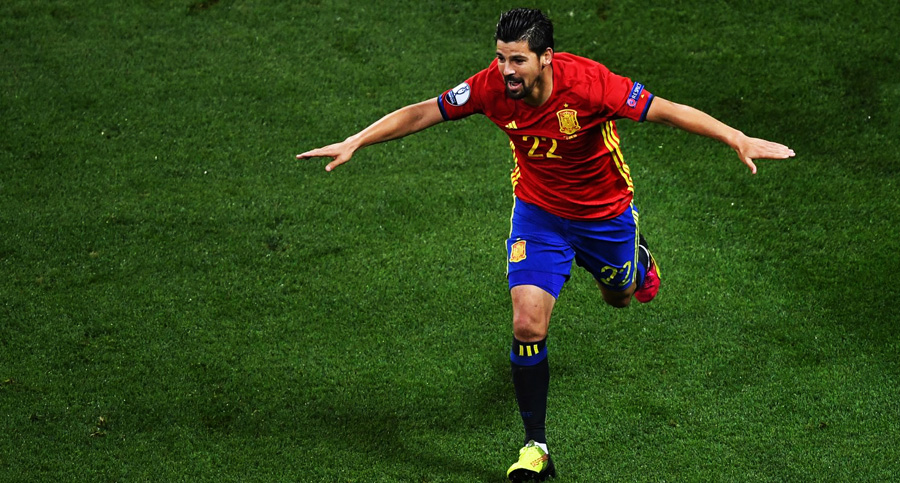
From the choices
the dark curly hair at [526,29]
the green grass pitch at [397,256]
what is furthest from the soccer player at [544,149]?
the green grass pitch at [397,256]

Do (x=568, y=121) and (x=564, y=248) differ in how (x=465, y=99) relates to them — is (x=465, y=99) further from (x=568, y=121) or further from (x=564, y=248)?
(x=564, y=248)

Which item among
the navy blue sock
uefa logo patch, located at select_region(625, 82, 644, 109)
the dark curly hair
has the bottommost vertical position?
the navy blue sock

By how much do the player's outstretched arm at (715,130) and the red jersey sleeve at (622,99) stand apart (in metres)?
0.05

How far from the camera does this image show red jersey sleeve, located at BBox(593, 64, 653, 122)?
4930 millimetres

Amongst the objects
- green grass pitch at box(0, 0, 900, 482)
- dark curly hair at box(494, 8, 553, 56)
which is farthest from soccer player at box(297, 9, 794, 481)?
green grass pitch at box(0, 0, 900, 482)

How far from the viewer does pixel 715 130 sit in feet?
15.7

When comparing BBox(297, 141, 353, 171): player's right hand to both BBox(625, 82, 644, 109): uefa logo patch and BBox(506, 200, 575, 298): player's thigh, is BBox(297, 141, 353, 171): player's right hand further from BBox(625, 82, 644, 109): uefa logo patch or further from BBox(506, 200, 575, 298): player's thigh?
BBox(625, 82, 644, 109): uefa logo patch

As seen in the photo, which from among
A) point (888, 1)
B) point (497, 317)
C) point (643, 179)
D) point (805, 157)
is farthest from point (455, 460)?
point (888, 1)

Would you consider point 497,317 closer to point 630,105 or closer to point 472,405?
point 472,405

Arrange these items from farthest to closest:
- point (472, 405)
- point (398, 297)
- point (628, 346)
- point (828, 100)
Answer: point (828, 100) → point (398, 297) → point (628, 346) → point (472, 405)

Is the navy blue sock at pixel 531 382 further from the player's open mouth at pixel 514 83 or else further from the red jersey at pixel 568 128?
the player's open mouth at pixel 514 83

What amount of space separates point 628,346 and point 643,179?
6.35ft

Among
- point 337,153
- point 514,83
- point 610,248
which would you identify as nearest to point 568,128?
point 514,83

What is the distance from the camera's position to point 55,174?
774 centimetres
